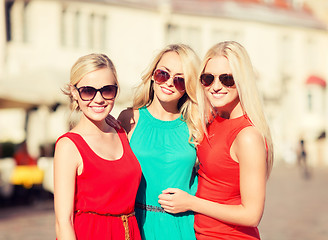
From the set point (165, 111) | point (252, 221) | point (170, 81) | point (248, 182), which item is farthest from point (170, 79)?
point (252, 221)

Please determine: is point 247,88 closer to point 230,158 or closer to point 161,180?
point 230,158

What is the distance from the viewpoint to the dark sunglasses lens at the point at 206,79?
124 inches

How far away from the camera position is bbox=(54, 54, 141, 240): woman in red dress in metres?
2.66

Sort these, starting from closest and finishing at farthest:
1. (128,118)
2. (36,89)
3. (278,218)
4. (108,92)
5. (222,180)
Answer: (108,92) < (222,180) < (128,118) < (278,218) < (36,89)

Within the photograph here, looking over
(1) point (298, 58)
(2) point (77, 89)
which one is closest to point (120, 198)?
(2) point (77, 89)

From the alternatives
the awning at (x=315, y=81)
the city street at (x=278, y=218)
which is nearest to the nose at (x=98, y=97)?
the city street at (x=278, y=218)

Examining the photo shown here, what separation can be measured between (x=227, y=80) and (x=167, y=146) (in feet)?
2.30

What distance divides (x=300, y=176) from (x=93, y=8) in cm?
1201

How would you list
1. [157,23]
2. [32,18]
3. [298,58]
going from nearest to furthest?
[32,18]
[157,23]
[298,58]

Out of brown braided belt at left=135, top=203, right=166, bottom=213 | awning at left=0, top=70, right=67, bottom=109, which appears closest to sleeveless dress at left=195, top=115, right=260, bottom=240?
brown braided belt at left=135, top=203, right=166, bottom=213

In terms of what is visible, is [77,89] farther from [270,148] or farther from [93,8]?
[93,8]

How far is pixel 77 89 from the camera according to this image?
114 inches

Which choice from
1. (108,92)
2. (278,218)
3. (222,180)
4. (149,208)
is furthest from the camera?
(278,218)

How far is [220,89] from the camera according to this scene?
10.2 ft
